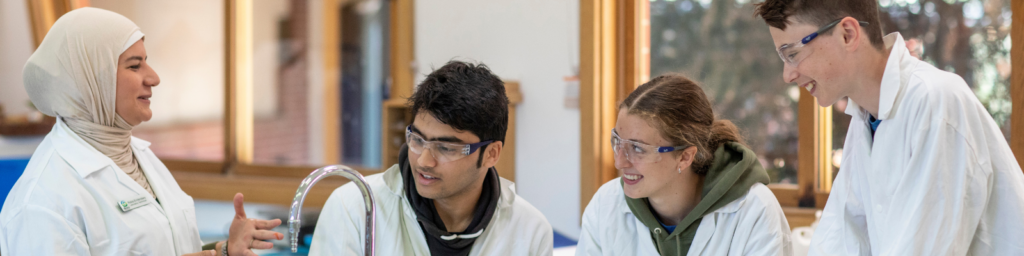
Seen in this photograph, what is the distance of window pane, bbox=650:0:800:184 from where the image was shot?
326cm

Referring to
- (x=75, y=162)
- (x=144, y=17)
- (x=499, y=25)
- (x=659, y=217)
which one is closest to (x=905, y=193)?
(x=659, y=217)

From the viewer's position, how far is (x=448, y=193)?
1743 millimetres

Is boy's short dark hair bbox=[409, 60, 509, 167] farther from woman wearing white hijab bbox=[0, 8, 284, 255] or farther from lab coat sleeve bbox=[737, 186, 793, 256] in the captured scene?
lab coat sleeve bbox=[737, 186, 793, 256]

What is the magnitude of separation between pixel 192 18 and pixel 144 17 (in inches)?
14.7

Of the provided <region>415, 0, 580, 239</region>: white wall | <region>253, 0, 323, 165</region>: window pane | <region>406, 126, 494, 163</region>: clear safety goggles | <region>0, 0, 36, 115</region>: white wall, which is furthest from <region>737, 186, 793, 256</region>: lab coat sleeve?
<region>0, 0, 36, 115</region>: white wall

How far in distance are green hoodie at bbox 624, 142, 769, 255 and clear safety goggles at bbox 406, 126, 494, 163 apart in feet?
1.56

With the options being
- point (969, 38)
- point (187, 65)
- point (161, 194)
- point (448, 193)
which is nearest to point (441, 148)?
point (448, 193)

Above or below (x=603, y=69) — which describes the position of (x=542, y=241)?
below

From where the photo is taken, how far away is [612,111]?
3.60 metres

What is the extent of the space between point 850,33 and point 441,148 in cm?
91

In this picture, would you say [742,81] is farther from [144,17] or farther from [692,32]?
[144,17]

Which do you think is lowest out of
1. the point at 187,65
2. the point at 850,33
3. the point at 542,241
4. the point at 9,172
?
the point at 9,172

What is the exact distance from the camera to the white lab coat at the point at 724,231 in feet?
5.73

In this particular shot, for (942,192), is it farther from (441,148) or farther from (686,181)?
(441,148)
